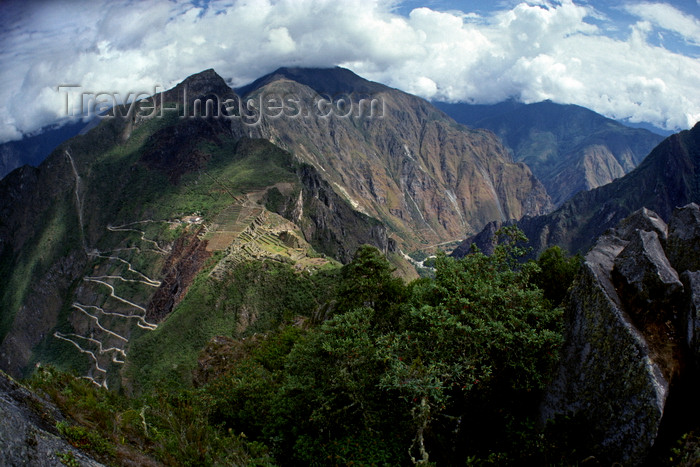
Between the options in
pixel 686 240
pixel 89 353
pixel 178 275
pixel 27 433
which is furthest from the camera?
pixel 89 353

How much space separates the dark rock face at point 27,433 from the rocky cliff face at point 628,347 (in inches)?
556

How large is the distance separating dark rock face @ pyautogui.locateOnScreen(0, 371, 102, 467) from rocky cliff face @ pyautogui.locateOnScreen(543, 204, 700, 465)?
1412cm

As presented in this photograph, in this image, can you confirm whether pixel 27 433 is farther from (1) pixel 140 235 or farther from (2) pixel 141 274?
(1) pixel 140 235

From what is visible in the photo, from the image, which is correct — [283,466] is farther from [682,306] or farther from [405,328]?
[682,306]

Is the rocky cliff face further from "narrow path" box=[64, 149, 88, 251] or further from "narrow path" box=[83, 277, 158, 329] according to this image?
"narrow path" box=[64, 149, 88, 251]

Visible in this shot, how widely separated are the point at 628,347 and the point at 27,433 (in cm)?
1599

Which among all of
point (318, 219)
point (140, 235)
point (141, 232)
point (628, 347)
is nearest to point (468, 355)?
point (628, 347)

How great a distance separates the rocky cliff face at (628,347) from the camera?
39.3 ft

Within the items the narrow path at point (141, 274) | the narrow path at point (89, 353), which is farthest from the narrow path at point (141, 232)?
the narrow path at point (89, 353)

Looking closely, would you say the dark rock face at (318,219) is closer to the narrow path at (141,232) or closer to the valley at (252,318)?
the valley at (252,318)


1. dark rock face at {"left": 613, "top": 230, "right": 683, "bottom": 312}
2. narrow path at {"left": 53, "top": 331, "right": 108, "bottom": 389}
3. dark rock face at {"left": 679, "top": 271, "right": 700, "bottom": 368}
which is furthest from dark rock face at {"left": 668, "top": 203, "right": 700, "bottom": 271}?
narrow path at {"left": 53, "top": 331, "right": 108, "bottom": 389}

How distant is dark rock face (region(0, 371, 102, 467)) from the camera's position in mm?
8156

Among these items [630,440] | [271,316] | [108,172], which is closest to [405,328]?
[630,440]

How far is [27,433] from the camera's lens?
28.4ft
